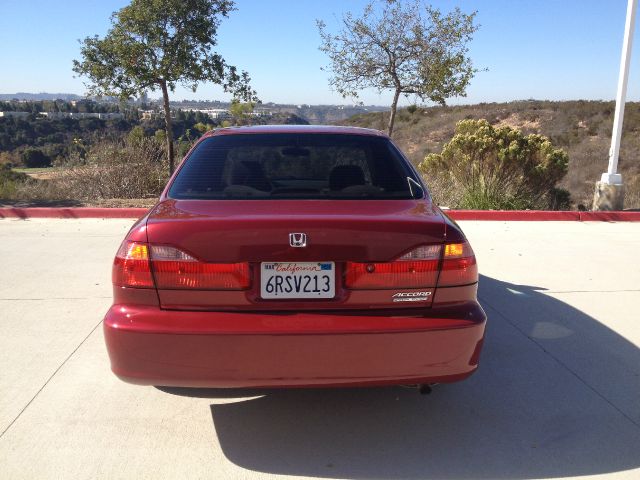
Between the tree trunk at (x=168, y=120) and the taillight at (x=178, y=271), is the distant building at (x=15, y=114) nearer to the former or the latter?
the tree trunk at (x=168, y=120)

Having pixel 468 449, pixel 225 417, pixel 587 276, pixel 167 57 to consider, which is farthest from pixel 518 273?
pixel 167 57

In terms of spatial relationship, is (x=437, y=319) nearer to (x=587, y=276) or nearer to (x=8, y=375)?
(x=8, y=375)

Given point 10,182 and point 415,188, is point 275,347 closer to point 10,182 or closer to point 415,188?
point 415,188

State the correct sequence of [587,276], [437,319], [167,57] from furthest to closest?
1. [167,57]
2. [587,276]
3. [437,319]

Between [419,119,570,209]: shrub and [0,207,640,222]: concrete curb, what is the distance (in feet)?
2.70

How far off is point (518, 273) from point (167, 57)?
7999mm

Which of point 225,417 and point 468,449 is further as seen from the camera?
point 225,417

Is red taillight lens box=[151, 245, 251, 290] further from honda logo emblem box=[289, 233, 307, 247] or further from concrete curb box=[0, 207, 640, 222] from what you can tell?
concrete curb box=[0, 207, 640, 222]

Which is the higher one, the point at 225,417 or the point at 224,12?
the point at 224,12

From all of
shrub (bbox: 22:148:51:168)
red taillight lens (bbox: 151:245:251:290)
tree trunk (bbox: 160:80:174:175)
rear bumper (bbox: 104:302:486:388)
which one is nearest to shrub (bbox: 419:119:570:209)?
tree trunk (bbox: 160:80:174:175)

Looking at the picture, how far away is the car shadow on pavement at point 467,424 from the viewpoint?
2.80m

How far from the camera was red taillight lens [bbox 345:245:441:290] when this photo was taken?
2701 mm

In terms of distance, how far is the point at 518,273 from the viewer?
625 cm

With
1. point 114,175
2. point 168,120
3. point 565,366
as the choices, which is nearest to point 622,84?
point 565,366
